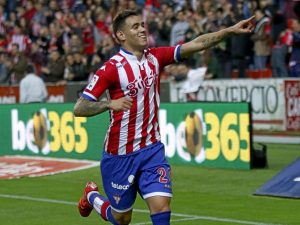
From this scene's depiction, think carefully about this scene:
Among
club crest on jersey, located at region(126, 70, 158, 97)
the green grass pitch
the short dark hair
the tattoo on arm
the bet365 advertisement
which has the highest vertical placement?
the short dark hair

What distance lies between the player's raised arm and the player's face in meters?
0.46

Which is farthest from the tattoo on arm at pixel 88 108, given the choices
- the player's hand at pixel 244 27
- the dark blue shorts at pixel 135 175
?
the player's hand at pixel 244 27

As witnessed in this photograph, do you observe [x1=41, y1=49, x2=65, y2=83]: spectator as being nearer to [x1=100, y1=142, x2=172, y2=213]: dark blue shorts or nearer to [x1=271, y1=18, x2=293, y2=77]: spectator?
[x1=271, y1=18, x2=293, y2=77]: spectator

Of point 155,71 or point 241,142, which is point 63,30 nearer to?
point 241,142

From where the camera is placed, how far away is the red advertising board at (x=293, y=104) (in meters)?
23.1

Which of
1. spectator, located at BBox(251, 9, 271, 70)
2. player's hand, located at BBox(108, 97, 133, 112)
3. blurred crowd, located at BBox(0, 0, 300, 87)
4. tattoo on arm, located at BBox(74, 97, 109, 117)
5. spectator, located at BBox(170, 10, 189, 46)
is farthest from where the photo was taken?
spectator, located at BBox(170, 10, 189, 46)

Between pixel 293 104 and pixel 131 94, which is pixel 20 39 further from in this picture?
pixel 131 94

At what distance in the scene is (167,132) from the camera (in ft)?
58.6

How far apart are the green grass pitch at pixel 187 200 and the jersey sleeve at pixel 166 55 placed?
2.94 metres

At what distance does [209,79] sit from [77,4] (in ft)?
30.7

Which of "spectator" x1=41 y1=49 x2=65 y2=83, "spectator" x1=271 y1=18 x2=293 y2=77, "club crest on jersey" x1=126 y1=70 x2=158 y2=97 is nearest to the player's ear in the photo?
"club crest on jersey" x1=126 y1=70 x2=158 y2=97

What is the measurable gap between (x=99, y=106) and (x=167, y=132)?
29.8 ft

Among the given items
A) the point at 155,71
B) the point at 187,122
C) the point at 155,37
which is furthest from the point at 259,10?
the point at 155,71

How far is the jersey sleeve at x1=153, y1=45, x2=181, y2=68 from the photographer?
30.6 ft
